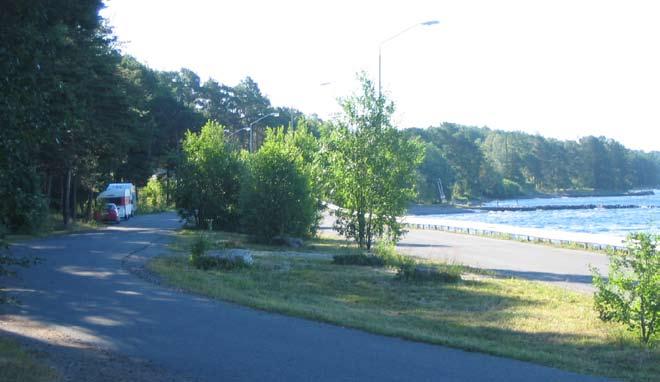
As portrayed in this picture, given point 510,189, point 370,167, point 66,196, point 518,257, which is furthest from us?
point 510,189

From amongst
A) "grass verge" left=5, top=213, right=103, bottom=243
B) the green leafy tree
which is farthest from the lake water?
"grass verge" left=5, top=213, right=103, bottom=243

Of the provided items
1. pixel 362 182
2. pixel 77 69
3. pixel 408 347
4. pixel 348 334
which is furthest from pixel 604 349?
pixel 77 69

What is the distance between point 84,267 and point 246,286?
5096 millimetres

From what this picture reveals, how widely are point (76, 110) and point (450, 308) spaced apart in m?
8.48

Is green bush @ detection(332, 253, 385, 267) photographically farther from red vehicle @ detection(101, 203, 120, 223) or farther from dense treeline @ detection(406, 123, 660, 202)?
dense treeline @ detection(406, 123, 660, 202)

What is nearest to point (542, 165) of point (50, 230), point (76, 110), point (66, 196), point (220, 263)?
point (66, 196)

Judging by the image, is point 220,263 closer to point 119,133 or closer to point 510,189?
point 119,133

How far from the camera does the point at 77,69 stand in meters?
27.0

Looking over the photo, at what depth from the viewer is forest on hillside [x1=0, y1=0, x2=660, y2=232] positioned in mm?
8938

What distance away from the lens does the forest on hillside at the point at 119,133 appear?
8938 millimetres

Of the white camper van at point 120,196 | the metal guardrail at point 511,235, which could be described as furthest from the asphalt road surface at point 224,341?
the white camper van at point 120,196

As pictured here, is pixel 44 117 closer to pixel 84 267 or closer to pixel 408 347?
pixel 408 347

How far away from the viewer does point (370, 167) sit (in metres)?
27.9

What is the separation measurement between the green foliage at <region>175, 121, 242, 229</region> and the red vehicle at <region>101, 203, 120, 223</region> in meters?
14.9
